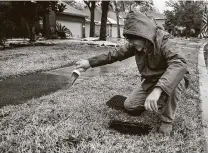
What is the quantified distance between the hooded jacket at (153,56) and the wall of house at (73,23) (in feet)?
101

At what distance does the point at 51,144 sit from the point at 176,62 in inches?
54.2

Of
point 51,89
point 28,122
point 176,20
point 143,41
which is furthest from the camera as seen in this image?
point 176,20

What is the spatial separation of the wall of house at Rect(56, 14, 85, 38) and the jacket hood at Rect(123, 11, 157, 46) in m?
31.2

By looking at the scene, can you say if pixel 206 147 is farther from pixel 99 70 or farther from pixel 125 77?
pixel 99 70

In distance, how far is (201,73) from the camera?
24.9 feet

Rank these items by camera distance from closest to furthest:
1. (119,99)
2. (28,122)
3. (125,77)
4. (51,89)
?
(28,122), (119,99), (51,89), (125,77)

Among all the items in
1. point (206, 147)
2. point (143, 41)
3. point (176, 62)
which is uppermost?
point (143, 41)

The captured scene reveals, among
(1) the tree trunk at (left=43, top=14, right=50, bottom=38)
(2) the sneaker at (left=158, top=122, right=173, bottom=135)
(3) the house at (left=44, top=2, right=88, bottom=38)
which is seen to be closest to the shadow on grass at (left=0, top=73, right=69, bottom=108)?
(2) the sneaker at (left=158, top=122, right=173, bottom=135)

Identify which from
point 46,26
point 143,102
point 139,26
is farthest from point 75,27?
point 139,26

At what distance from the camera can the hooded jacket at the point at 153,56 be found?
2.54 metres

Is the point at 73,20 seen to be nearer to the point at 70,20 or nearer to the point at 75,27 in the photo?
the point at 70,20

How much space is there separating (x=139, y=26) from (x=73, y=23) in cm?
3504

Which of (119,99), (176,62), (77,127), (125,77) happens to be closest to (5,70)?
(125,77)

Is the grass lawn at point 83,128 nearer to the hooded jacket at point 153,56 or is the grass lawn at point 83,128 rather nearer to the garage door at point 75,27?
the hooded jacket at point 153,56
